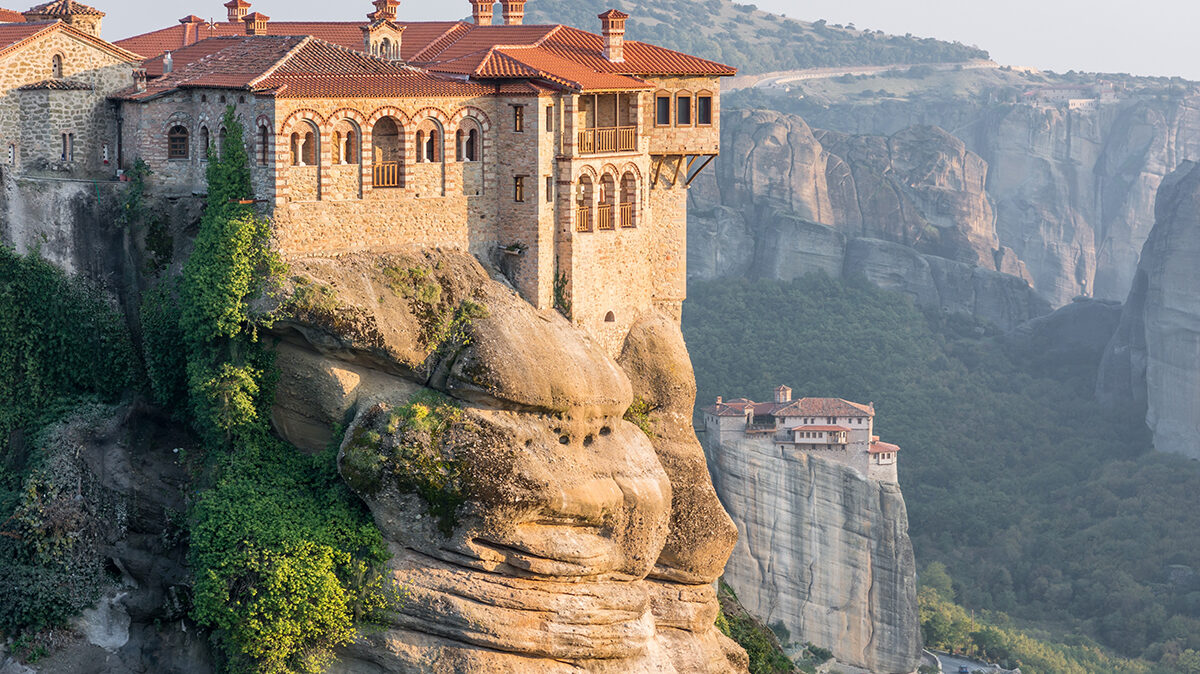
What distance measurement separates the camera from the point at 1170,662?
101m

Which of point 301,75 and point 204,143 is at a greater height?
point 301,75

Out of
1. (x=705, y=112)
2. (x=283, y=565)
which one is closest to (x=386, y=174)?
(x=283, y=565)

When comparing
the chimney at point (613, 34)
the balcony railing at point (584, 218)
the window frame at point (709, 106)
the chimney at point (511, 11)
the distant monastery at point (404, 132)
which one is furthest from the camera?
the chimney at point (511, 11)

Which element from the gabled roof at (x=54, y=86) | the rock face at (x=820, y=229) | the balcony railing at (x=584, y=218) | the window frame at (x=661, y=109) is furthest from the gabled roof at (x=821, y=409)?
the gabled roof at (x=54, y=86)

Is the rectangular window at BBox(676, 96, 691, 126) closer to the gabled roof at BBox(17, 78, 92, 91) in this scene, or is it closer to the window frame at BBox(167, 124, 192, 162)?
the window frame at BBox(167, 124, 192, 162)

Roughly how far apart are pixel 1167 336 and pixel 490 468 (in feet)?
360

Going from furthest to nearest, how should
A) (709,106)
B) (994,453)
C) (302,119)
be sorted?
(994,453)
(709,106)
(302,119)

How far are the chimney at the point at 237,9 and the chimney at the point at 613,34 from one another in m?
13.1

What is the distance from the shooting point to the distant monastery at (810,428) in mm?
103438

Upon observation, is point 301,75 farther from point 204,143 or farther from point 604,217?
point 604,217

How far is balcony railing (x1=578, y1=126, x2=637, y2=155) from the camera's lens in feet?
161

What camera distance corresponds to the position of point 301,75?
142 ft

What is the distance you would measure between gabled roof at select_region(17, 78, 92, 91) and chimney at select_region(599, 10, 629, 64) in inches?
609

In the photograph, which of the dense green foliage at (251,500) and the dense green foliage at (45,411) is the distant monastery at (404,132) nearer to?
the dense green foliage at (251,500)
